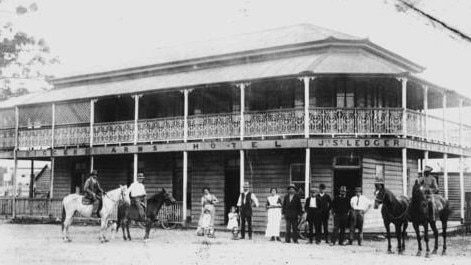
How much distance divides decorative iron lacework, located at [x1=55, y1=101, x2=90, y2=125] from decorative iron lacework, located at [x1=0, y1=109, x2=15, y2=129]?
3435 mm

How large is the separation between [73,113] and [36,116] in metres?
3.03

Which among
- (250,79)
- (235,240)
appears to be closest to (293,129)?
(250,79)

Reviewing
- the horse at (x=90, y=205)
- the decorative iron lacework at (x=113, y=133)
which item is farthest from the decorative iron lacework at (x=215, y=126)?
the horse at (x=90, y=205)

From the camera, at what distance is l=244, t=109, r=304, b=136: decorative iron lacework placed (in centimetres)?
1986

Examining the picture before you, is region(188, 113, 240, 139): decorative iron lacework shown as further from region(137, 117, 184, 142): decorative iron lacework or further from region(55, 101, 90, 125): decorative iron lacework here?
region(55, 101, 90, 125): decorative iron lacework

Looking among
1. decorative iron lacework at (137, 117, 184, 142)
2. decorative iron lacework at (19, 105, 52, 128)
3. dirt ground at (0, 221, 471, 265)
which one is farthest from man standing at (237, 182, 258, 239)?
decorative iron lacework at (19, 105, 52, 128)

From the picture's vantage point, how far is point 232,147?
68.9 ft

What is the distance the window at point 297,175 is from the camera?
21391 millimetres

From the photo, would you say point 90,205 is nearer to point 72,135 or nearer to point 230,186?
point 230,186

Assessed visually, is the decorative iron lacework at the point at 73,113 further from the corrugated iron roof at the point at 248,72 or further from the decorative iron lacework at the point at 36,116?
the decorative iron lacework at the point at 36,116

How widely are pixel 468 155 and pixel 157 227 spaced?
14.4 metres

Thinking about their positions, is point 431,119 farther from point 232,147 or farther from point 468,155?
point 232,147

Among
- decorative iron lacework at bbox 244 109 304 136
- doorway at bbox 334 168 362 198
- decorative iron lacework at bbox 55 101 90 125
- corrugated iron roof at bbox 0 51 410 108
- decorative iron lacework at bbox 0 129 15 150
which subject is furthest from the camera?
decorative iron lacework at bbox 0 129 15 150

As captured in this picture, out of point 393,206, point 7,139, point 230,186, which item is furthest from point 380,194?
point 7,139
